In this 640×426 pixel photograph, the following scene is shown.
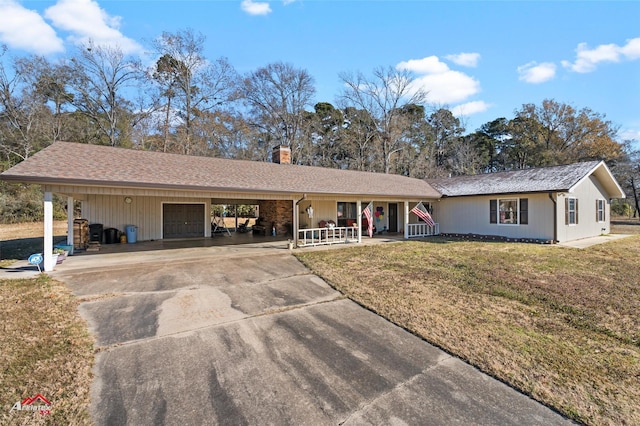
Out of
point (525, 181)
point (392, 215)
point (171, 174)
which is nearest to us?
point (171, 174)

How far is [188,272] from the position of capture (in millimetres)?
7281

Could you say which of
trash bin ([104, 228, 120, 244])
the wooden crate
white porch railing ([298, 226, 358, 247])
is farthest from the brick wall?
the wooden crate

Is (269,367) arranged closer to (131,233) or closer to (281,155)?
(131,233)

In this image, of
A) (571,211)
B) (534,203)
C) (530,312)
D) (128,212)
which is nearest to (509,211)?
(534,203)

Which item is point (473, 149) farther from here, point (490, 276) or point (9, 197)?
point (9, 197)

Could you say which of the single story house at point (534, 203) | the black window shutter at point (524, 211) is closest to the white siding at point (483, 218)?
the single story house at point (534, 203)

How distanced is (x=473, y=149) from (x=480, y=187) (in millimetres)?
25744

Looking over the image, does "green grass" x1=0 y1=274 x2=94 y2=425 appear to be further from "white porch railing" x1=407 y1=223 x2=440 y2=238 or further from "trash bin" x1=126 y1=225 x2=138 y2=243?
"white porch railing" x1=407 y1=223 x2=440 y2=238

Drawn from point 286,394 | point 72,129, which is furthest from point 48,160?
point 72,129

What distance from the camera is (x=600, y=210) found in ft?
51.6

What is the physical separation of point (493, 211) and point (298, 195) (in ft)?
30.8

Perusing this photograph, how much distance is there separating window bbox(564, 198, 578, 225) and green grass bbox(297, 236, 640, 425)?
351cm

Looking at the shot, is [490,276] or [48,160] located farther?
[48,160]

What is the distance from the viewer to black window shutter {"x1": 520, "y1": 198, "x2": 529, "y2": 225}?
12.9m
